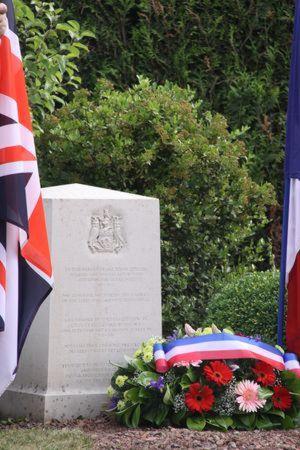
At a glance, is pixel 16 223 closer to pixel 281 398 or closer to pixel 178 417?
pixel 178 417

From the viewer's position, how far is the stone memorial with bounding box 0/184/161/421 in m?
5.90

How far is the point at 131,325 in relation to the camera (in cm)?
608

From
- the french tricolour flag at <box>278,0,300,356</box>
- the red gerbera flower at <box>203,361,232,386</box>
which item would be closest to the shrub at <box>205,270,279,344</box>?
→ the french tricolour flag at <box>278,0,300,356</box>

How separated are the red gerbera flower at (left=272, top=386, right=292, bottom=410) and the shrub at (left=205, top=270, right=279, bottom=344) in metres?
0.83

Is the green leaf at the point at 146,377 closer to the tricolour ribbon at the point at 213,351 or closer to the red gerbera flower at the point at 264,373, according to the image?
the tricolour ribbon at the point at 213,351

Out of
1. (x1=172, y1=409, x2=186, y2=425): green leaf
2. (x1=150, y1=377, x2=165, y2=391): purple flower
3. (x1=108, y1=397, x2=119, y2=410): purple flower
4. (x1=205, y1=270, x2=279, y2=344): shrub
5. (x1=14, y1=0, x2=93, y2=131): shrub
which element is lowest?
(x1=172, y1=409, x2=186, y2=425): green leaf

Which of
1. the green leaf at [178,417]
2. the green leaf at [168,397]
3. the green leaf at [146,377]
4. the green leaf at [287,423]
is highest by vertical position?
the green leaf at [146,377]

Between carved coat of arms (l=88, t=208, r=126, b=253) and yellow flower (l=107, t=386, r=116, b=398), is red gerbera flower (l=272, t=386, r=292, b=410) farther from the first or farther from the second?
carved coat of arms (l=88, t=208, r=126, b=253)

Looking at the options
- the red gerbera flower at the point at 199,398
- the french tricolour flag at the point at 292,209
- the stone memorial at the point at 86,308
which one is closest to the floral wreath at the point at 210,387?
the red gerbera flower at the point at 199,398

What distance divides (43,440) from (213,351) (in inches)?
41.4

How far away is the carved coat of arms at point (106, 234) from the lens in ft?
19.7

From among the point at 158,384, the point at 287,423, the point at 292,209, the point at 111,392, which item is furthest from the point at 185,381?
the point at 292,209

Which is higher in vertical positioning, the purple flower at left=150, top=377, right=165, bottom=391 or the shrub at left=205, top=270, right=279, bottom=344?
the shrub at left=205, top=270, right=279, bottom=344

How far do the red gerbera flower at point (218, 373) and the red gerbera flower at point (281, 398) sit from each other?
10.9 inches
